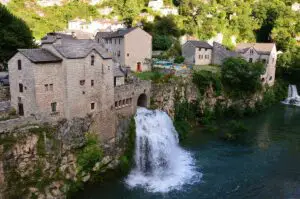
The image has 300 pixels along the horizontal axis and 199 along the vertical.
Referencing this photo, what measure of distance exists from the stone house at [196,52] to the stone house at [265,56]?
8088 millimetres

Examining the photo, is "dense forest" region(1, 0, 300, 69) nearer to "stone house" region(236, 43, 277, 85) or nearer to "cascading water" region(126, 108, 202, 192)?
"stone house" region(236, 43, 277, 85)

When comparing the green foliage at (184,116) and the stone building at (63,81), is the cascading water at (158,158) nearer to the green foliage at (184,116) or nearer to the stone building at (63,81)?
the green foliage at (184,116)

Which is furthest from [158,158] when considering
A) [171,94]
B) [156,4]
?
[156,4]

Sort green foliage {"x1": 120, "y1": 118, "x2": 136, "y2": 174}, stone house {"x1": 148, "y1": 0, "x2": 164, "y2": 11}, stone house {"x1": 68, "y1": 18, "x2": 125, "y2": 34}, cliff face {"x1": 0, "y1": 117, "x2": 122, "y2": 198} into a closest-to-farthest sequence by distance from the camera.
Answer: cliff face {"x1": 0, "y1": 117, "x2": 122, "y2": 198} → green foliage {"x1": 120, "y1": 118, "x2": 136, "y2": 174} → stone house {"x1": 68, "y1": 18, "x2": 125, "y2": 34} → stone house {"x1": 148, "y1": 0, "x2": 164, "y2": 11}

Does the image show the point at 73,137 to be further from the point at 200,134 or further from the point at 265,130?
the point at 265,130

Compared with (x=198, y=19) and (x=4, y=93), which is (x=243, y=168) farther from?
(x=198, y=19)

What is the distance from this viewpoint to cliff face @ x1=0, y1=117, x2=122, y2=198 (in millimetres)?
24438

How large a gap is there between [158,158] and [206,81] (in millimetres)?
20756

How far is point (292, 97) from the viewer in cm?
6906

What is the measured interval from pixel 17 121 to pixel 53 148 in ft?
13.7

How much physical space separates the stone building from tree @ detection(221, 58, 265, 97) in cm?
2874

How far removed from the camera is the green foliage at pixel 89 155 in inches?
1160

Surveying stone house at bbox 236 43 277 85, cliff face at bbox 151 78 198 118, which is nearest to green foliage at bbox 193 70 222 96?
cliff face at bbox 151 78 198 118

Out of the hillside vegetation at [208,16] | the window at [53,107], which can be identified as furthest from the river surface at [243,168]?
the hillside vegetation at [208,16]
